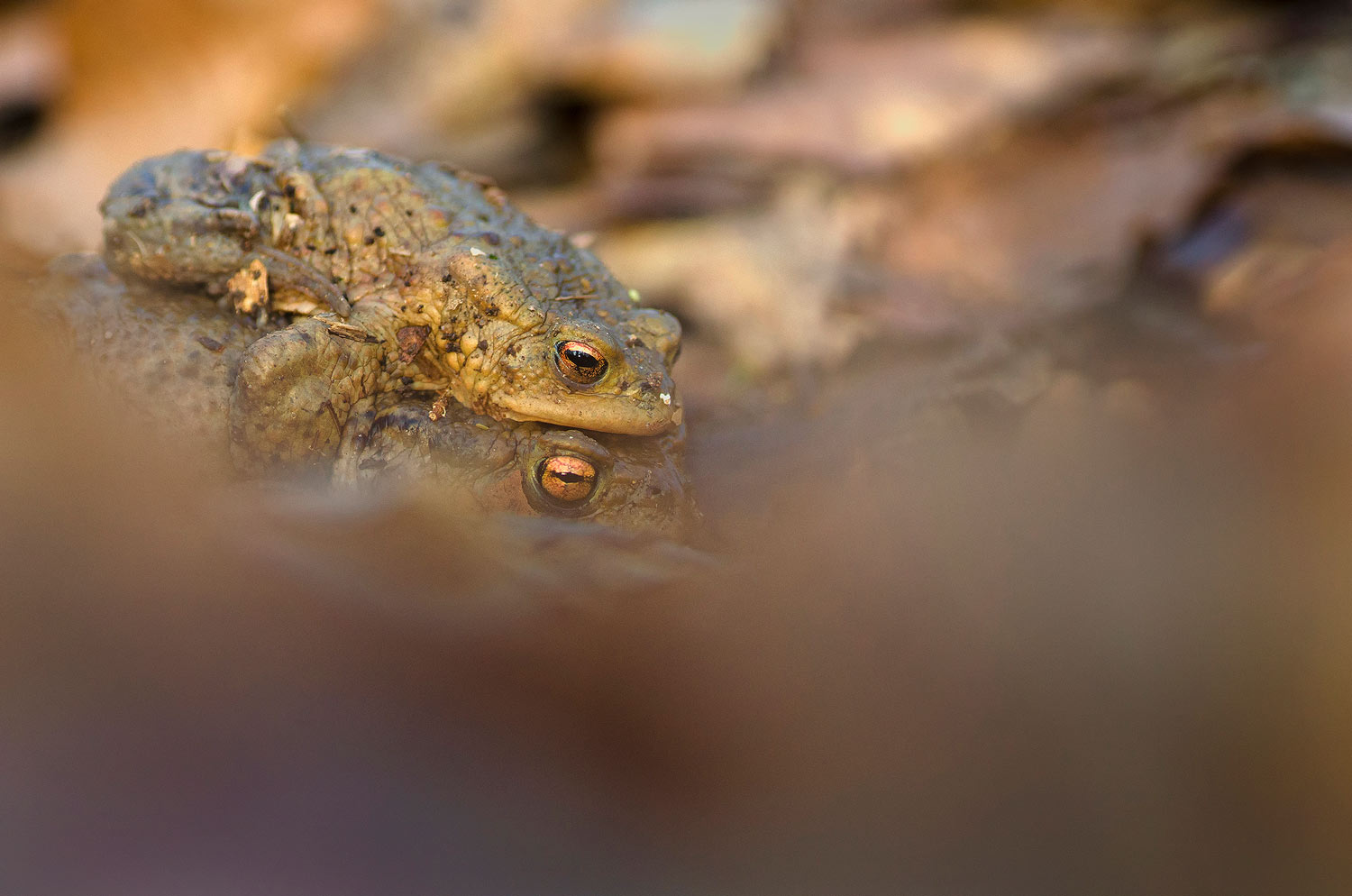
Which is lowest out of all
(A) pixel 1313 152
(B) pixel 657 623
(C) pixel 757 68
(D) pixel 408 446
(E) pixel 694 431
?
(B) pixel 657 623

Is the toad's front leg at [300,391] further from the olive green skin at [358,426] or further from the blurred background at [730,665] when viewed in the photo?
the blurred background at [730,665]

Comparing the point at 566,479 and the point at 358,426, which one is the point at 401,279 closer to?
the point at 358,426

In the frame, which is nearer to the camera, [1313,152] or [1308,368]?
[1308,368]

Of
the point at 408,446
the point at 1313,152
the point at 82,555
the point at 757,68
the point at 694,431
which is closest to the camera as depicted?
the point at 82,555

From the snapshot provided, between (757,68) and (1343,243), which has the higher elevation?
(757,68)

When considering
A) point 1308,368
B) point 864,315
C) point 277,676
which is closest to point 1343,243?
point 864,315

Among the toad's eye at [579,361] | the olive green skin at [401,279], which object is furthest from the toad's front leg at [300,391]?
the toad's eye at [579,361]

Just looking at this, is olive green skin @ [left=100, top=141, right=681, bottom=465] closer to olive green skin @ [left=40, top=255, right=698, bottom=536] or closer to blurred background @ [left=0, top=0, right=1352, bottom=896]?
olive green skin @ [left=40, top=255, right=698, bottom=536]

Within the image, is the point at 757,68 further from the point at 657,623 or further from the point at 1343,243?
the point at 657,623
